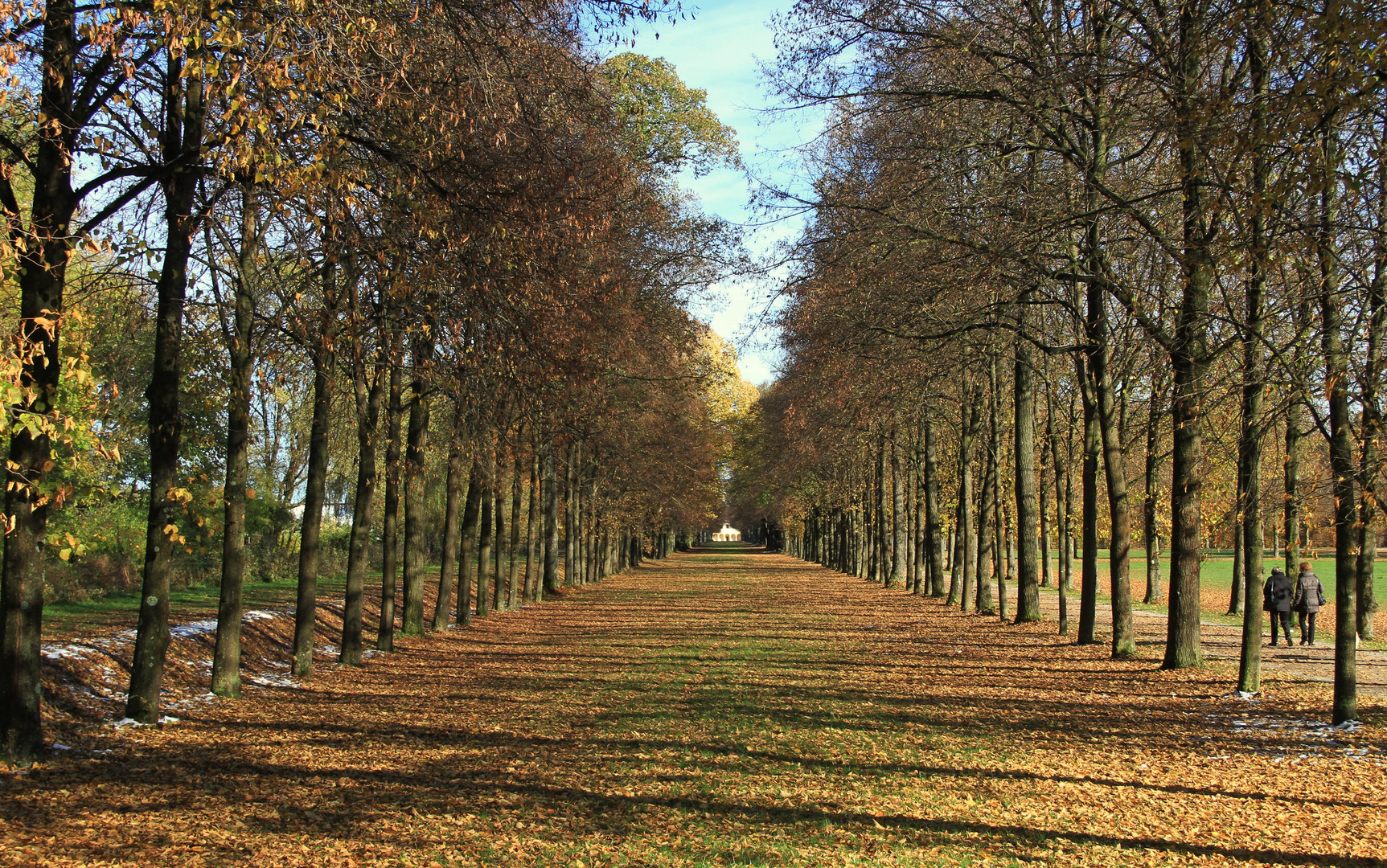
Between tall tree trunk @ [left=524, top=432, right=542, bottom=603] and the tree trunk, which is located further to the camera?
tall tree trunk @ [left=524, top=432, right=542, bottom=603]

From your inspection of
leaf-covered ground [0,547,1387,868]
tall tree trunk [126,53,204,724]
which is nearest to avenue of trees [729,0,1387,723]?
leaf-covered ground [0,547,1387,868]

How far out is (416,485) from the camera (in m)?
17.4

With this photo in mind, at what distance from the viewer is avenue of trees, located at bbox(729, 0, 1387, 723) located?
24.6 feet

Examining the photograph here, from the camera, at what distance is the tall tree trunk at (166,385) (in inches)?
386

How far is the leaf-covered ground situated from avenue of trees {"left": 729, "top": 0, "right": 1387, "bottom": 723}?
239 cm

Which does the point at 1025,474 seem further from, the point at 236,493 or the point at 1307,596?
the point at 236,493

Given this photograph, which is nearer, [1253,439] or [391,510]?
[1253,439]

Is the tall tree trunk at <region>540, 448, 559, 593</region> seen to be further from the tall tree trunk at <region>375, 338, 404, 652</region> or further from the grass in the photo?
the tall tree trunk at <region>375, 338, 404, 652</region>

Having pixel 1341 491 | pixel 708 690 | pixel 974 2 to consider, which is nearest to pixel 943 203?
pixel 974 2

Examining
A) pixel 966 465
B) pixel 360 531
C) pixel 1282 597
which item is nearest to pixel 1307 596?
pixel 1282 597

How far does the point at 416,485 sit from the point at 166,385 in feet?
24.6

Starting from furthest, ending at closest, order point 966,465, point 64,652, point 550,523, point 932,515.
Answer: point 550,523, point 932,515, point 966,465, point 64,652

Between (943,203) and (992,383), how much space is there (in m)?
11.5

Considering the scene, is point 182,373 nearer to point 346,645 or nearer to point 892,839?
point 346,645
